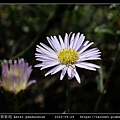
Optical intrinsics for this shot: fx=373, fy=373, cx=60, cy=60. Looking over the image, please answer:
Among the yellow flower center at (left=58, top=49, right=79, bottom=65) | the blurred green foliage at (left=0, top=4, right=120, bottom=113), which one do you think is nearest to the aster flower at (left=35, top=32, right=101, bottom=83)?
the yellow flower center at (left=58, top=49, right=79, bottom=65)

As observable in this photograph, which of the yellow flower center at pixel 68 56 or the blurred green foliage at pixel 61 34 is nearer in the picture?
the yellow flower center at pixel 68 56

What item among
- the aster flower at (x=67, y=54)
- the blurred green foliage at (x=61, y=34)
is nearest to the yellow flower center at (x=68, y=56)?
the aster flower at (x=67, y=54)

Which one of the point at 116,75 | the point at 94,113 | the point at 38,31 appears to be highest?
the point at 38,31

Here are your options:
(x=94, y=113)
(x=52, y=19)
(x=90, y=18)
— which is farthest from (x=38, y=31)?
(x=94, y=113)

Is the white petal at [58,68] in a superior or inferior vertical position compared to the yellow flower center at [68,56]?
inferior

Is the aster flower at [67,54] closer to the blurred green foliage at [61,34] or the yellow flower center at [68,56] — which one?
the yellow flower center at [68,56]

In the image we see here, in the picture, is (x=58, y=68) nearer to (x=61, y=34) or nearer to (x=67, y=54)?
(x=67, y=54)

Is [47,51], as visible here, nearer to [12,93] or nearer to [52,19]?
[12,93]
